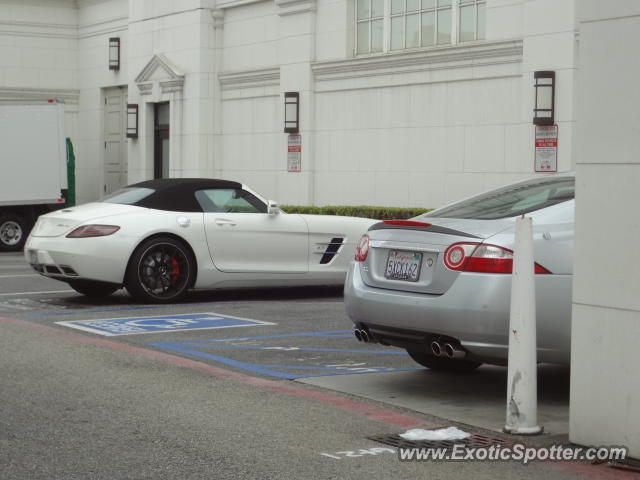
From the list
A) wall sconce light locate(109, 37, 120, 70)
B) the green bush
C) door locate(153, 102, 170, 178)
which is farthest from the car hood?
wall sconce light locate(109, 37, 120, 70)

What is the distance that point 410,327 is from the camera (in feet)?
24.2

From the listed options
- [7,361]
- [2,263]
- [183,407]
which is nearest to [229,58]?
[2,263]

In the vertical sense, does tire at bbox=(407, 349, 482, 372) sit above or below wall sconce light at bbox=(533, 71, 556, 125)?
below

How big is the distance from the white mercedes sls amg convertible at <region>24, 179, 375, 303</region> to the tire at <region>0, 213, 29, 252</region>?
9.13 m

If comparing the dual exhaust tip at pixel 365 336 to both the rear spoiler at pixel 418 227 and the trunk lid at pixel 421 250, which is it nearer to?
the trunk lid at pixel 421 250

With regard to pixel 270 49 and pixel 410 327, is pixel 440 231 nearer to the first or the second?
pixel 410 327

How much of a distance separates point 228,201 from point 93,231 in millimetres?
1663

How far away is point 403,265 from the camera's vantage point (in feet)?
24.9

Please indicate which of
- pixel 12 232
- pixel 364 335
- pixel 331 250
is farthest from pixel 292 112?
pixel 364 335

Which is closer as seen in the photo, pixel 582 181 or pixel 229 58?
pixel 582 181

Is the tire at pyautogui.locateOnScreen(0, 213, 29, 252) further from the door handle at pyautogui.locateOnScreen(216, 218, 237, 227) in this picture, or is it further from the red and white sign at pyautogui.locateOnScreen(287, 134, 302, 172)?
the door handle at pyautogui.locateOnScreen(216, 218, 237, 227)

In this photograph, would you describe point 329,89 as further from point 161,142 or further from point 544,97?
point 161,142

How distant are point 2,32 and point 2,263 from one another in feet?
46.2

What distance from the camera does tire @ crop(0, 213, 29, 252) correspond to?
2202 cm
